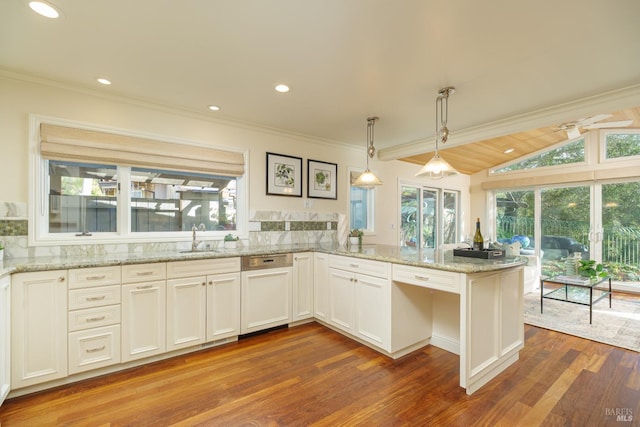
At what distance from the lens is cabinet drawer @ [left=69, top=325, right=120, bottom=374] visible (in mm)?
2180

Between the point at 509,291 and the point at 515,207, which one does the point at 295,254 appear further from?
the point at 515,207

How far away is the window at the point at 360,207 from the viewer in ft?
15.4

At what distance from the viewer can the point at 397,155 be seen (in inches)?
184

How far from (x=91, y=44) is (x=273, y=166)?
82.9 inches

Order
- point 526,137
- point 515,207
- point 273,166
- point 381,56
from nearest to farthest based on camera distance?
point 381,56
point 273,166
point 526,137
point 515,207

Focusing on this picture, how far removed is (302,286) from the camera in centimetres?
337

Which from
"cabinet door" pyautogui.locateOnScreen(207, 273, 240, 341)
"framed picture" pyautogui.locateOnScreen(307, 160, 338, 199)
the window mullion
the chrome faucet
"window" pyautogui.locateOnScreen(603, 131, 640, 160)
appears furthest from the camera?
"window" pyautogui.locateOnScreen(603, 131, 640, 160)

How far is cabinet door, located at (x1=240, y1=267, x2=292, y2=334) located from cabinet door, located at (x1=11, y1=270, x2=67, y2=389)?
4.53 ft

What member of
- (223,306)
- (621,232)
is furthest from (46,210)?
(621,232)

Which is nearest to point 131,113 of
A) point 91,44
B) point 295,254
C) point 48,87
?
point 48,87

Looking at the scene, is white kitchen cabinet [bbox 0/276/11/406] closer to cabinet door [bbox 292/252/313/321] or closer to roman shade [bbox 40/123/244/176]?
roman shade [bbox 40/123/244/176]

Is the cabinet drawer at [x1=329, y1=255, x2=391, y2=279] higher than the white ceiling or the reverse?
the reverse

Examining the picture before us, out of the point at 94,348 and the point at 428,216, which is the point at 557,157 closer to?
the point at 428,216

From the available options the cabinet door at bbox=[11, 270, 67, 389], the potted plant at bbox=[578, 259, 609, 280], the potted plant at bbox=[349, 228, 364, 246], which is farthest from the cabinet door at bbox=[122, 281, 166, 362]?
the potted plant at bbox=[578, 259, 609, 280]
